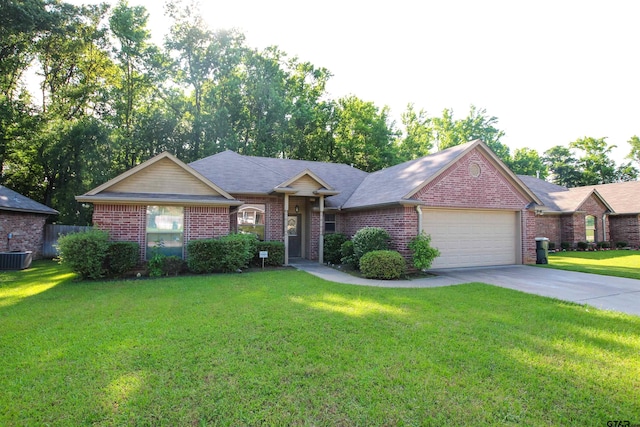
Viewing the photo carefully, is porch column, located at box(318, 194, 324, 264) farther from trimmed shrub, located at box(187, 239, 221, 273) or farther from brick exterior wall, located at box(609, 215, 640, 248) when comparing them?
brick exterior wall, located at box(609, 215, 640, 248)

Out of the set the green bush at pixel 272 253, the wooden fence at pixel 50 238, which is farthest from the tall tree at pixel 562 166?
the wooden fence at pixel 50 238

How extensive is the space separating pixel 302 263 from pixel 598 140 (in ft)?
166

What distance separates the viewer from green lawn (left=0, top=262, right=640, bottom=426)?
3.01 m

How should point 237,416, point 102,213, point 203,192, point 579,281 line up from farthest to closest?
point 203,192, point 102,213, point 579,281, point 237,416

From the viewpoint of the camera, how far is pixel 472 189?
40.9 feet

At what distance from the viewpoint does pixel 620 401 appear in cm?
321

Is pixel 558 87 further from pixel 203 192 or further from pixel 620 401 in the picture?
pixel 203 192

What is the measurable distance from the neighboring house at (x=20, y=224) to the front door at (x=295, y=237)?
12174 millimetres

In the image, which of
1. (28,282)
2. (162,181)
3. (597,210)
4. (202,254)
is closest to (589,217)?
(597,210)

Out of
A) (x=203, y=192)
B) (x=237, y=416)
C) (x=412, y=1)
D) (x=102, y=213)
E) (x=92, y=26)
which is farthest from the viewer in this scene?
(x=92, y=26)

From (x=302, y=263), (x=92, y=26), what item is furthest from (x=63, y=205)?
(x=302, y=263)

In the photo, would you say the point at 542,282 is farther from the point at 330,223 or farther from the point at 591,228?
the point at 591,228

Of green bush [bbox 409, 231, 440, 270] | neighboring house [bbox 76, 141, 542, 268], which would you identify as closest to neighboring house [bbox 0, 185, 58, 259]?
neighboring house [bbox 76, 141, 542, 268]

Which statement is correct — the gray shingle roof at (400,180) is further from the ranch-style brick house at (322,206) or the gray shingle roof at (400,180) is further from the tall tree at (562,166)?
the tall tree at (562,166)
